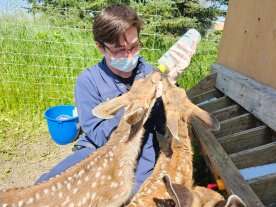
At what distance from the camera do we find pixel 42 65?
727cm

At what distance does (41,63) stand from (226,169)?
454cm

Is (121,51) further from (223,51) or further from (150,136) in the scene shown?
(223,51)

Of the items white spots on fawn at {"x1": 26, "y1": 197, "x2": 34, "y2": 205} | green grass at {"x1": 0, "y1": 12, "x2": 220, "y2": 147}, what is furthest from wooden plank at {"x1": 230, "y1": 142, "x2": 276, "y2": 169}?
green grass at {"x1": 0, "y1": 12, "x2": 220, "y2": 147}

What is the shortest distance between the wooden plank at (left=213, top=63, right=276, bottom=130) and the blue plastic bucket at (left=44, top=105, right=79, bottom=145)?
6.55 ft

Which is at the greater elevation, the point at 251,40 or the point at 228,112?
the point at 251,40

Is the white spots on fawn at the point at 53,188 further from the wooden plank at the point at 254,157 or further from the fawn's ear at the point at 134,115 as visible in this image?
the wooden plank at the point at 254,157

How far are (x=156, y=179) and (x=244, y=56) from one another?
204 centimetres

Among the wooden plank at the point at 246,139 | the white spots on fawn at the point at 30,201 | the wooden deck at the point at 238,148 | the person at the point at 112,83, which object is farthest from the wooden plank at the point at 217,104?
the white spots on fawn at the point at 30,201

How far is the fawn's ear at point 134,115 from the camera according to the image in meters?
3.29

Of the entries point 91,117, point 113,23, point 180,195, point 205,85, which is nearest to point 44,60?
point 205,85

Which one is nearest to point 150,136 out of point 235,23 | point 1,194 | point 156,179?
point 156,179

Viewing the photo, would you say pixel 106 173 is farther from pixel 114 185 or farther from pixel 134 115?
pixel 134 115

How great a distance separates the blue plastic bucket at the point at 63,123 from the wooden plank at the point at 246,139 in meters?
2.56

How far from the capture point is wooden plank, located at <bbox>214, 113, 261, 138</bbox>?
14.2 feet
